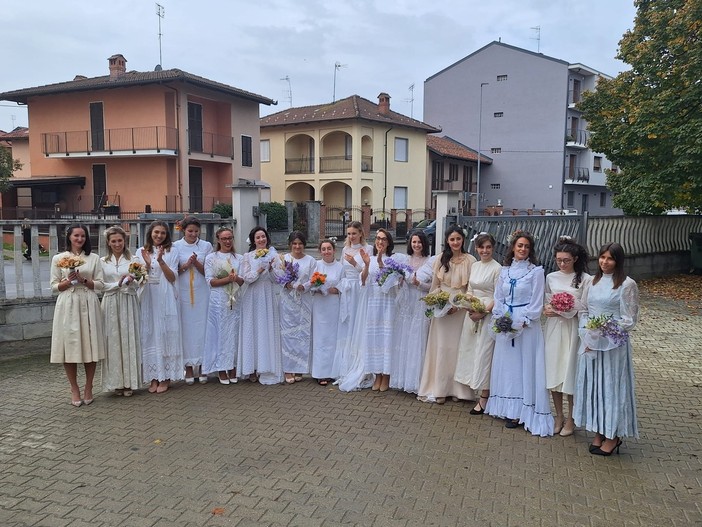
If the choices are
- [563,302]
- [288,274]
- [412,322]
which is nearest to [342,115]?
[288,274]

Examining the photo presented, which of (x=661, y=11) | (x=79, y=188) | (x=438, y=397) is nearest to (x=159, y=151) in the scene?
(x=79, y=188)

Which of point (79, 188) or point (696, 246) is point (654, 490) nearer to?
point (696, 246)

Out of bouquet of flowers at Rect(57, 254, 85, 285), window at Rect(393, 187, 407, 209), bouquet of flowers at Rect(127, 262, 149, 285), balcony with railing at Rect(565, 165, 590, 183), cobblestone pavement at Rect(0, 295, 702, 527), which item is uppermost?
balcony with railing at Rect(565, 165, 590, 183)

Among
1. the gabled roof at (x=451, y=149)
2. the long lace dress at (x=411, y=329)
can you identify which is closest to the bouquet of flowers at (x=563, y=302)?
the long lace dress at (x=411, y=329)

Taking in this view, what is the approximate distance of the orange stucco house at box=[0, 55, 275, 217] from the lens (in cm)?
2883

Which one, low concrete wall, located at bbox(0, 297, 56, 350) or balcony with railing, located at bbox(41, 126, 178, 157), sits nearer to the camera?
low concrete wall, located at bbox(0, 297, 56, 350)

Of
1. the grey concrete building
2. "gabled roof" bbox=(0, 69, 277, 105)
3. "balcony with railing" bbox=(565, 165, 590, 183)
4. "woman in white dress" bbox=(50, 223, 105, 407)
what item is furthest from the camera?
"balcony with railing" bbox=(565, 165, 590, 183)

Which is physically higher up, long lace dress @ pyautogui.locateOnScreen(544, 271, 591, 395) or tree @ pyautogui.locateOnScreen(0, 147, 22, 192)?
tree @ pyautogui.locateOnScreen(0, 147, 22, 192)

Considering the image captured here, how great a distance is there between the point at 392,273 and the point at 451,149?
4105 cm

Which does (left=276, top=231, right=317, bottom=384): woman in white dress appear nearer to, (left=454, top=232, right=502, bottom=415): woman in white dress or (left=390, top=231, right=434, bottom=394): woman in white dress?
(left=390, top=231, right=434, bottom=394): woman in white dress

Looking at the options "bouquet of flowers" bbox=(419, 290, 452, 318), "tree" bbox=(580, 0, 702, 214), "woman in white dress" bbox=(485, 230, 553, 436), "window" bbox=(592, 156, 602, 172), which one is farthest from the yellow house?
"woman in white dress" bbox=(485, 230, 553, 436)

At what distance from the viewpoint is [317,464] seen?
15.4ft

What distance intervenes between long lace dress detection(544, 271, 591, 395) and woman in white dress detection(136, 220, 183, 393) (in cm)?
427

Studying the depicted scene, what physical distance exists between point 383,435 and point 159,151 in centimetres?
2633
